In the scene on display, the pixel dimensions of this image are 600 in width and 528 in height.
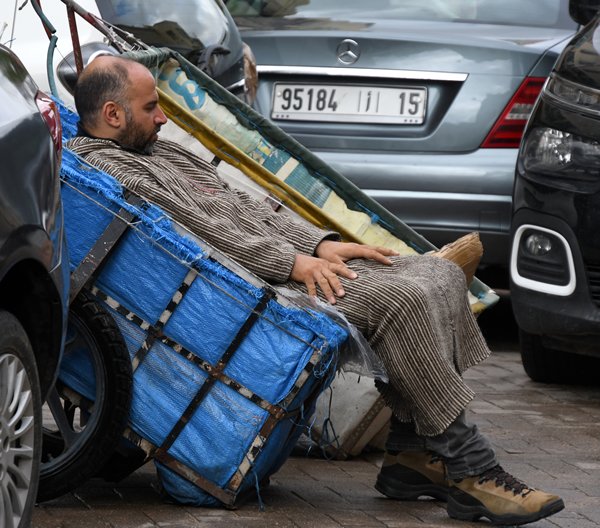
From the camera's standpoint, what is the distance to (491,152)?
7.40 metres

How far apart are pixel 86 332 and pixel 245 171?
1.63 metres

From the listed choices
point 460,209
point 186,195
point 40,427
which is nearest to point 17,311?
point 40,427

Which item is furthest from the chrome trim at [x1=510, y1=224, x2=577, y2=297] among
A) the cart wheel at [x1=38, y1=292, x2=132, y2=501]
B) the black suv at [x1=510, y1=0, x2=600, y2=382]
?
the cart wheel at [x1=38, y1=292, x2=132, y2=501]

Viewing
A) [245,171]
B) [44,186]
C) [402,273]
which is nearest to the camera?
[44,186]

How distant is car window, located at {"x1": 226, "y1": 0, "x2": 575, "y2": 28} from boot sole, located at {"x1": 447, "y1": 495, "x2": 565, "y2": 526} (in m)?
3.76

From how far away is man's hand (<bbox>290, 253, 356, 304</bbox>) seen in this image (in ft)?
15.1

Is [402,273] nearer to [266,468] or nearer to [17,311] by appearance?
[266,468]

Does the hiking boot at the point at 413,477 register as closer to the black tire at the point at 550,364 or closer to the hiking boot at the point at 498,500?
the hiking boot at the point at 498,500

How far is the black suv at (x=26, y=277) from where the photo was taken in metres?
3.59

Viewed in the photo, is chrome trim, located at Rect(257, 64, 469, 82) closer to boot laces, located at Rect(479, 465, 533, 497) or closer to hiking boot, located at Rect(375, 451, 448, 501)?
hiking boot, located at Rect(375, 451, 448, 501)

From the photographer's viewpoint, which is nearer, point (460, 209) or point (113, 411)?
point (113, 411)

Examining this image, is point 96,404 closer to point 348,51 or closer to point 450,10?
point 348,51

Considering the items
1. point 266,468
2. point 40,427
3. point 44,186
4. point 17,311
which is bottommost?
point 266,468

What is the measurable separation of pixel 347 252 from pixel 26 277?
131 centimetres
